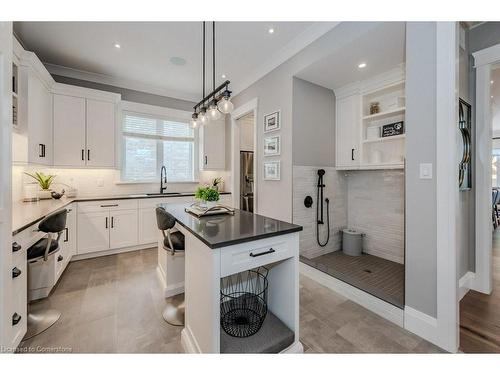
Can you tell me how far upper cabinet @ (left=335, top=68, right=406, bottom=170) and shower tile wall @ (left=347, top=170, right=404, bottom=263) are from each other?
0.99 ft

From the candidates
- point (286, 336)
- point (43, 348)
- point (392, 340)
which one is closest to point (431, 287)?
point (392, 340)

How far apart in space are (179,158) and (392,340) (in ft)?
13.6

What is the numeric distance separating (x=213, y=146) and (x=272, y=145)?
1.76 metres

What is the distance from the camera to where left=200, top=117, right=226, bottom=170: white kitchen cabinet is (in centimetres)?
435

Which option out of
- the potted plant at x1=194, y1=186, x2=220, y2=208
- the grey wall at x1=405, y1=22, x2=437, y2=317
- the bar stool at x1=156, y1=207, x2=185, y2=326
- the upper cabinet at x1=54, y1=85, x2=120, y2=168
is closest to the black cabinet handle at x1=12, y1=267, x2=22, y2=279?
the bar stool at x1=156, y1=207, x2=185, y2=326

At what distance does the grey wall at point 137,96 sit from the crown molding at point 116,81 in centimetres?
5

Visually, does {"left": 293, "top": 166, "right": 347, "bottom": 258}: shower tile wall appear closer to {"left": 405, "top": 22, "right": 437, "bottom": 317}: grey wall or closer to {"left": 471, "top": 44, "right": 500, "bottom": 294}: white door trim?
{"left": 405, "top": 22, "right": 437, "bottom": 317}: grey wall

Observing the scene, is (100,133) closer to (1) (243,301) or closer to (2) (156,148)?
(2) (156,148)

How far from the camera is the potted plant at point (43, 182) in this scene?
A: 2980 mm

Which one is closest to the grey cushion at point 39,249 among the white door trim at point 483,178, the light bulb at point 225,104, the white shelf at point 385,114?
the light bulb at point 225,104

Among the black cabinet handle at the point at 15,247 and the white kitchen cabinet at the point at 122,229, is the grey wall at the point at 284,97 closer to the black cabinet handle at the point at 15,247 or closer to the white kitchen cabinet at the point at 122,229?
the white kitchen cabinet at the point at 122,229

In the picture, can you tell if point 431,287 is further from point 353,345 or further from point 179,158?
point 179,158

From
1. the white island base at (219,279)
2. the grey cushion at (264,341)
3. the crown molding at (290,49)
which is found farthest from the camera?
the crown molding at (290,49)

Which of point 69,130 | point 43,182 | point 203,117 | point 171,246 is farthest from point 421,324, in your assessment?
point 69,130
